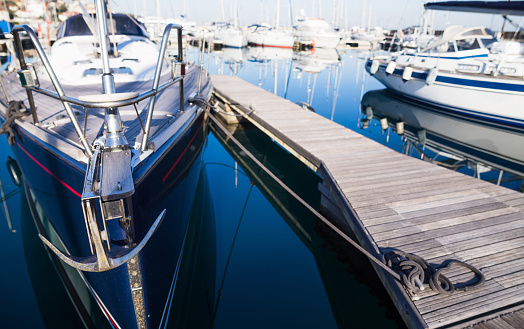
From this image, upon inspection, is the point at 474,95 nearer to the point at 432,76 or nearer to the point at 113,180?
the point at 432,76

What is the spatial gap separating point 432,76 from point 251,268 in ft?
34.4

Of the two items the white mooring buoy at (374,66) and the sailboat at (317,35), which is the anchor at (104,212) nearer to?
the white mooring buoy at (374,66)

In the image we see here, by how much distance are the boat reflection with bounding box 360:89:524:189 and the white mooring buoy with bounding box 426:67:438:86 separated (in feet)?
3.78

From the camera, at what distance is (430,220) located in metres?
3.73

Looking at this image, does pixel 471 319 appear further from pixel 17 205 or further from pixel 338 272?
pixel 17 205

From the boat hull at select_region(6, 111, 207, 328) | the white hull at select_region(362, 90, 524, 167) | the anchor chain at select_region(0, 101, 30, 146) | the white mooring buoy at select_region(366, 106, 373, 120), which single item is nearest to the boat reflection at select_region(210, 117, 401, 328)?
the boat hull at select_region(6, 111, 207, 328)

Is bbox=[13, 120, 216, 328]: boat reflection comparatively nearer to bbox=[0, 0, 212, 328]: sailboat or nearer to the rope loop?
bbox=[0, 0, 212, 328]: sailboat

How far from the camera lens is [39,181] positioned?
3.65 metres

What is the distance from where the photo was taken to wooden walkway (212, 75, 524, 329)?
266 centimetres

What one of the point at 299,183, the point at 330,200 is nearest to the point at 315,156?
the point at 330,200

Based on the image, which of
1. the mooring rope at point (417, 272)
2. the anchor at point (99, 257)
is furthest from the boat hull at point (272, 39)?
the anchor at point (99, 257)

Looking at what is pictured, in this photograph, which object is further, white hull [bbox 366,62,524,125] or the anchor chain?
white hull [bbox 366,62,524,125]

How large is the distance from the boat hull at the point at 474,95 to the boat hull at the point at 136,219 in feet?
34.1

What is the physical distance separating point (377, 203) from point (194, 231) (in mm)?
2577
